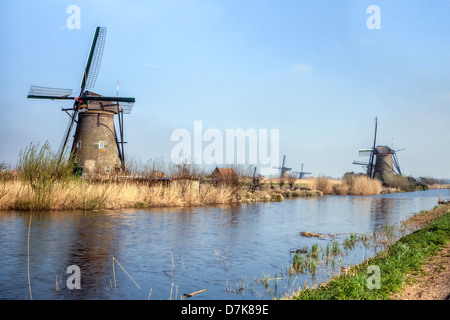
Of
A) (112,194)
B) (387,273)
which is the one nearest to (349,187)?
(112,194)

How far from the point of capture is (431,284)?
284 inches

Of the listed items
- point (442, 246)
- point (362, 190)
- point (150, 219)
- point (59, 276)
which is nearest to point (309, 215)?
point (150, 219)

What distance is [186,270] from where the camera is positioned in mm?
9766

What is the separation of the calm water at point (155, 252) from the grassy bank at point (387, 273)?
1.08 metres

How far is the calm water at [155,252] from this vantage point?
26.8 ft

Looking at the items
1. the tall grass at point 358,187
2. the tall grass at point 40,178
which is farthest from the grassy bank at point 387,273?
the tall grass at point 358,187

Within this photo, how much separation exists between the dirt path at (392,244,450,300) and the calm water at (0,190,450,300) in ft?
6.88

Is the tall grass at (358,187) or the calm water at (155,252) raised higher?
the tall grass at (358,187)

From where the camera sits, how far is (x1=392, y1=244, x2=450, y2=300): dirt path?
6.53 meters

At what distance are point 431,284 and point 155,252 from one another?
711 centimetres

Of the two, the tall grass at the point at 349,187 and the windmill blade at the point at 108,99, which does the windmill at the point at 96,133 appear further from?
the tall grass at the point at 349,187

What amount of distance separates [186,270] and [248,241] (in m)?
4.73

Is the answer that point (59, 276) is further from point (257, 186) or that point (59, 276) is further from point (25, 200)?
point (257, 186)

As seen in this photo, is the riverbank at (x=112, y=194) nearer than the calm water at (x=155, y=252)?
No
